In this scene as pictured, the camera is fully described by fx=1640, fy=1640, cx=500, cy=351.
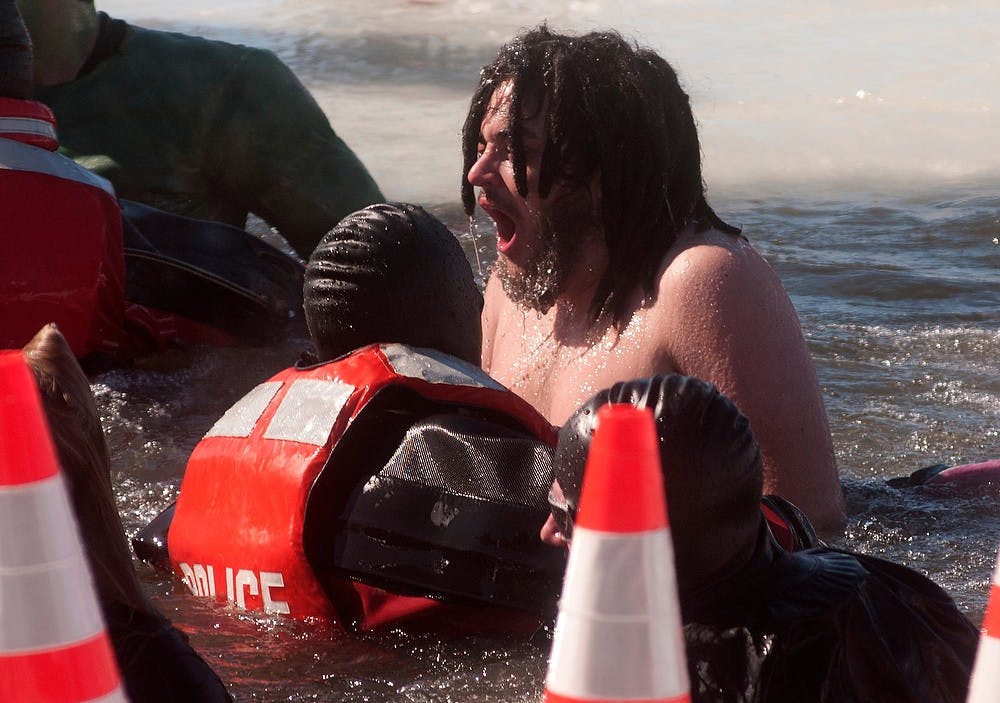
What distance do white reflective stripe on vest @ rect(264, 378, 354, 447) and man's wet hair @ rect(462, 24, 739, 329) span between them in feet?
2.55

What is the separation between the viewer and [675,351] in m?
3.59

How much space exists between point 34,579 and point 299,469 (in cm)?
151

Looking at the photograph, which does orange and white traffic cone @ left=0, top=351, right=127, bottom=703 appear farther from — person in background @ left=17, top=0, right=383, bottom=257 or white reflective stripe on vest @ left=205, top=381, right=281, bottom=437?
person in background @ left=17, top=0, right=383, bottom=257

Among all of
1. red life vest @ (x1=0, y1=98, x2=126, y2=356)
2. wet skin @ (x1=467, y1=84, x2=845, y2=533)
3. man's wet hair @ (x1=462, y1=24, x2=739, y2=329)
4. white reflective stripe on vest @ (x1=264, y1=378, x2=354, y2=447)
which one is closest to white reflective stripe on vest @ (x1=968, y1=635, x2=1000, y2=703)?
white reflective stripe on vest @ (x1=264, y1=378, x2=354, y2=447)

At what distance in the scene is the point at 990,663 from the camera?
170 cm

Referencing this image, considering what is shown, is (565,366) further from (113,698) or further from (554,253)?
(113,698)

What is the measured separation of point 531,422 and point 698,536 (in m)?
0.89

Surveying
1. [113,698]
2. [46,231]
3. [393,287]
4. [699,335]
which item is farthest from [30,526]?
[46,231]

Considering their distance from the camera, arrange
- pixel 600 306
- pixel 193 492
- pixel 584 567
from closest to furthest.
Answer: pixel 584 567, pixel 193 492, pixel 600 306

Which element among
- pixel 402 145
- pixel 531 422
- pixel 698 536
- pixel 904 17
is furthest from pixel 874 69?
pixel 698 536

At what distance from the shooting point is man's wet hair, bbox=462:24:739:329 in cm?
374

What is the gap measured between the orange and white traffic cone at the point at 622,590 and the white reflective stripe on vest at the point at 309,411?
159 cm

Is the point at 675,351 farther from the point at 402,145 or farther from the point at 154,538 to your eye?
the point at 402,145

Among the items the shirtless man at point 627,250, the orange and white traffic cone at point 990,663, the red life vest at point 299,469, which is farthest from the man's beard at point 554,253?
the orange and white traffic cone at point 990,663
